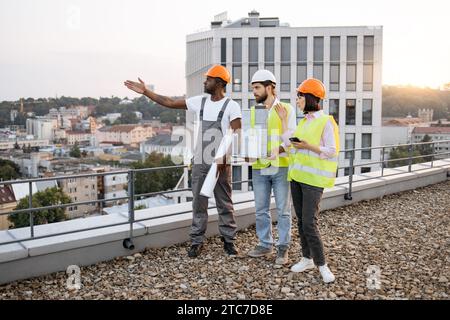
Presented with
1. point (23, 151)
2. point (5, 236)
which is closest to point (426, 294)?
point (5, 236)

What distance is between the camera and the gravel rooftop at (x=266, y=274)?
13.8 ft

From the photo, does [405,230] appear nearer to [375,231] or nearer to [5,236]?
[375,231]

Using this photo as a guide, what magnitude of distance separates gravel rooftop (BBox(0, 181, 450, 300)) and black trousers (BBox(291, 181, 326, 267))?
30 centimetres

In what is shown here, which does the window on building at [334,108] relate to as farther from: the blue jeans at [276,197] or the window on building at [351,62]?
the blue jeans at [276,197]

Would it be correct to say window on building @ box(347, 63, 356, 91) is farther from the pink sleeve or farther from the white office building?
the pink sleeve

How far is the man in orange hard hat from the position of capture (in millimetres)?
4656

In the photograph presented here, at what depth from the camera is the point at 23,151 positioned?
10594 cm

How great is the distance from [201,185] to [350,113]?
48.2 m

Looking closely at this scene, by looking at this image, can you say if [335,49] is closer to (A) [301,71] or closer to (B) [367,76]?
(A) [301,71]

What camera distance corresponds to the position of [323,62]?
50.8 meters

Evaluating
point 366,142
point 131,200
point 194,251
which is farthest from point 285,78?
point 194,251

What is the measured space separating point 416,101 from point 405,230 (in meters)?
81.9

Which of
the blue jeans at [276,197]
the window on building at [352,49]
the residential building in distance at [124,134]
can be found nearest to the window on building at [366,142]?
the window on building at [352,49]

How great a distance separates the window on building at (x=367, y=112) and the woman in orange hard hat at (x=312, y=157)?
48645 mm
